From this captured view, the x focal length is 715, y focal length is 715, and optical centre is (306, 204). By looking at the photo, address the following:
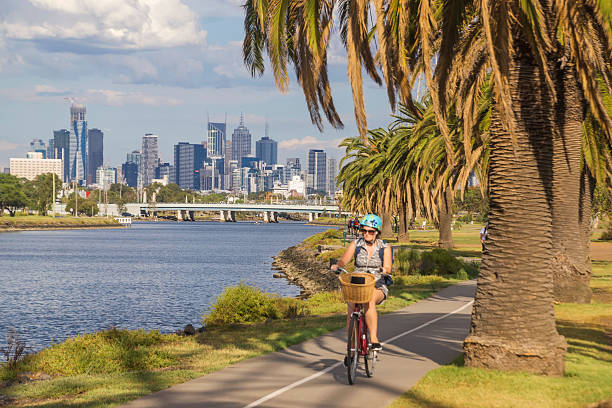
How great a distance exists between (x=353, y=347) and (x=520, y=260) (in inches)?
112

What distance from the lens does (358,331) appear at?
9.88 meters

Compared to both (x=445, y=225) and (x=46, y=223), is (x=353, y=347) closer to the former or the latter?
(x=445, y=225)

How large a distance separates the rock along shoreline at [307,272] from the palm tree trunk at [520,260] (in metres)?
22.3

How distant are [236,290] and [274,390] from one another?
946cm

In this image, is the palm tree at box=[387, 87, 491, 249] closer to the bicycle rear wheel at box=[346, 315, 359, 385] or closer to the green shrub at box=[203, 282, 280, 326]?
the bicycle rear wheel at box=[346, 315, 359, 385]

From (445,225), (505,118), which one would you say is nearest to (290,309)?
(505,118)

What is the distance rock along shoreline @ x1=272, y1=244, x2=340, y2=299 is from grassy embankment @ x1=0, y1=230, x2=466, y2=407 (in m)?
18.1

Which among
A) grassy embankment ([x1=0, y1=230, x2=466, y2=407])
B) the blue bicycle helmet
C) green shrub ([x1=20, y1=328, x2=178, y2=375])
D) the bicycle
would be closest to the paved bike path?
the bicycle

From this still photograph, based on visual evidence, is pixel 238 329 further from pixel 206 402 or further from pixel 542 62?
pixel 542 62

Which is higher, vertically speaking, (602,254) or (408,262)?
(408,262)

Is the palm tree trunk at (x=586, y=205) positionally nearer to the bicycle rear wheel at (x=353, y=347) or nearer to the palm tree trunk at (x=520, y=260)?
the palm tree trunk at (x=520, y=260)

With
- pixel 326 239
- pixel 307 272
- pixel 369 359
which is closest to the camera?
pixel 369 359

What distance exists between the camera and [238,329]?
16.5m

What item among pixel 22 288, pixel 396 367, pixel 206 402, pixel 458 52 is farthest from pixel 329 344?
pixel 22 288
